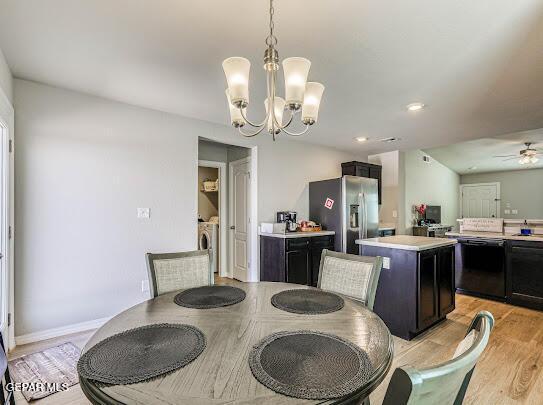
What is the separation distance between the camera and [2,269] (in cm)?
229

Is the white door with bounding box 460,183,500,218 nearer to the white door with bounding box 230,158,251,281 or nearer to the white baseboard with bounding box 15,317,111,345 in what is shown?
the white door with bounding box 230,158,251,281

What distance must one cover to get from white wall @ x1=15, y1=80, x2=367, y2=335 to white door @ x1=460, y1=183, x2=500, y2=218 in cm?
921

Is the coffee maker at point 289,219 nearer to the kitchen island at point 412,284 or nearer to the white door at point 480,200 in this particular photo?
the kitchen island at point 412,284

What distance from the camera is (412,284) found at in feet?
8.56

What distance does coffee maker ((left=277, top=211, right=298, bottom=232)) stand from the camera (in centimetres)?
425

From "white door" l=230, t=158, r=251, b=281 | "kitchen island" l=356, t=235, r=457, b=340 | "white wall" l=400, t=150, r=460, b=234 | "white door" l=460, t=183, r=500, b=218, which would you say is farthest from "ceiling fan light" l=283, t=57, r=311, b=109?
"white door" l=460, t=183, r=500, b=218

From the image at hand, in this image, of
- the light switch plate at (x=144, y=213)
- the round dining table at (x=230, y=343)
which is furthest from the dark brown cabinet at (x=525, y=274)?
the light switch plate at (x=144, y=213)

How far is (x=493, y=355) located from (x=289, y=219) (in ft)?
8.96

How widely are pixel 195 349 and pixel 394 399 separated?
691 millimetres

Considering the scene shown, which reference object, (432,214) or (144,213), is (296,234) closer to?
(144,213)

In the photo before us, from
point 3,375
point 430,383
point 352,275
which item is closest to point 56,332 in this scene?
point 3,375

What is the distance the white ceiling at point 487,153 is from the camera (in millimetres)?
5344

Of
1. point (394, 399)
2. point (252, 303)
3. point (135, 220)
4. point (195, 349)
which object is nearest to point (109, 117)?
point (135, 220)

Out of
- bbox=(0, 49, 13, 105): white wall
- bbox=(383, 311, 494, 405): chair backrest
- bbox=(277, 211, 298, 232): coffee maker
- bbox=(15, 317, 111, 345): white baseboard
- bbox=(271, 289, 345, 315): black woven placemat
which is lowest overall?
bbox=(15, 317, 111, 345): white baseboard
